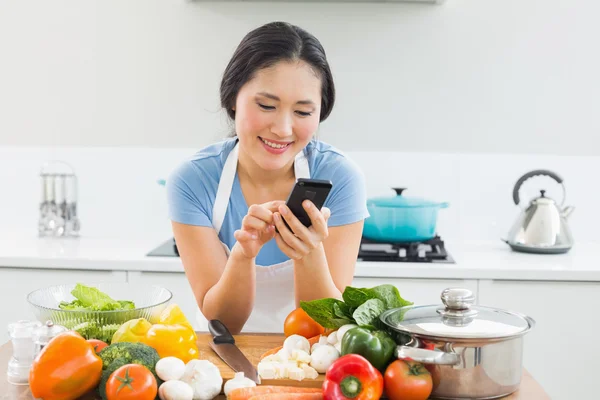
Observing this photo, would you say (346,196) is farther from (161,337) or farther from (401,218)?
(401,218)

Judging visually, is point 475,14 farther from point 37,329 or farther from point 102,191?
point 37,329

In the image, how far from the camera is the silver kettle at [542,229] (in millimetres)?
2990

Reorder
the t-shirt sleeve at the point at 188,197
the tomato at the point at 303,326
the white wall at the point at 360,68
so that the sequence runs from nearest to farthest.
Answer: the tomato at the point at 303,326 → the t-shirt sleeve at the point at 188,197 → the white wall at the point at 360,68

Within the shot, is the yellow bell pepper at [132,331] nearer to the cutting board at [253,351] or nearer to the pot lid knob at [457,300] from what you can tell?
the cutting board at [253,351]

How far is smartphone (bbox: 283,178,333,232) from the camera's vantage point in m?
1.42

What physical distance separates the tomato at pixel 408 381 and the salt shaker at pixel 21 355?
0.64m

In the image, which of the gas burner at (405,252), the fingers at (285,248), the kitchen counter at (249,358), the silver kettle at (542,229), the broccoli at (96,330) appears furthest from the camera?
the silver kettle at (542,229)

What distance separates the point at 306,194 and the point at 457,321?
1.24ft

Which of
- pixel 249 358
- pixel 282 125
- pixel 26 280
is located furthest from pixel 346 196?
pixel 26 280

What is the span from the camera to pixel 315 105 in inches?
68.7

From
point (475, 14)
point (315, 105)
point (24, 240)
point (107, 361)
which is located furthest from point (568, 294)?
point (24, 240)

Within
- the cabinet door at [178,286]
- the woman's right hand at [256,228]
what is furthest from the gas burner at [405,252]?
the woman's right hand at [256,228]

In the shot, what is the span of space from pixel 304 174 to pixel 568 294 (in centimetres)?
128

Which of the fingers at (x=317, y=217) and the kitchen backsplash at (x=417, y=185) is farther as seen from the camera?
the kitchen backsplash at (x=417, y=185)
